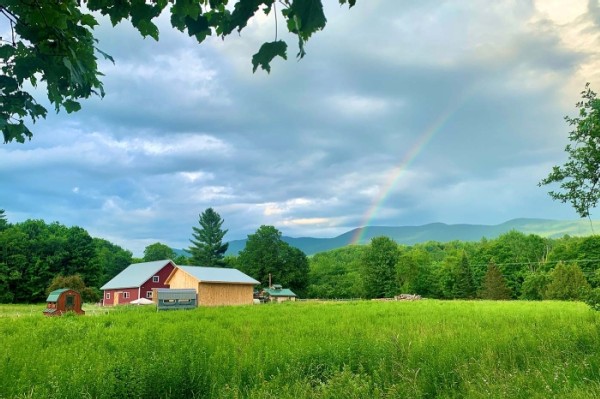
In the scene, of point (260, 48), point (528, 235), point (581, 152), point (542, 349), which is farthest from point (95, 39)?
point (528, 235)

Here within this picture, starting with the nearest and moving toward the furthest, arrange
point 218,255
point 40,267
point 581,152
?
1. point 581,152
2. point 40,267
3. point 218,255

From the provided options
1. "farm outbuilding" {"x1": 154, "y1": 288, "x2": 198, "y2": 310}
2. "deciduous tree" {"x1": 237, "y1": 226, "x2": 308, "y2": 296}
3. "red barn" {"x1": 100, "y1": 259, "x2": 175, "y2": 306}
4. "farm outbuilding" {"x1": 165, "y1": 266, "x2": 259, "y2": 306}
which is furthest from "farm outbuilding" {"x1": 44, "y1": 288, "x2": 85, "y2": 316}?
"deciduous tree" {"x1": 237, "y1": 226, "x2": 308, "y2": 296}

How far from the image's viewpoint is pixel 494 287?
64875mm

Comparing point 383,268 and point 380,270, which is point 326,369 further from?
point 383,268

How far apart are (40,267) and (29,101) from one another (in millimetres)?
70629

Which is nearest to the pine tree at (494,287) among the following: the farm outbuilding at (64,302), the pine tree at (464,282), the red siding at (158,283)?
the pine tree at (464,282)

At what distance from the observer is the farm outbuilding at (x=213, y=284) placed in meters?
44.6

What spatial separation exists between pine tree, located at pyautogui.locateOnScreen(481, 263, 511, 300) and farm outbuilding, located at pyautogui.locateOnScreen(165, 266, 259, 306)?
3955 centimetres

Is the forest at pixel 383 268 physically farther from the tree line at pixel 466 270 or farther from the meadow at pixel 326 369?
the meadow at pixel 326 369

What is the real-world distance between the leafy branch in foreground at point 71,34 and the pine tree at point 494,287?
7031cm

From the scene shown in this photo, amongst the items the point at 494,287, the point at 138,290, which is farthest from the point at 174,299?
the point at 494,287

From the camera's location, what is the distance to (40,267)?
63.1 meters

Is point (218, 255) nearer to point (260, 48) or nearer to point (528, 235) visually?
point (528, 235)

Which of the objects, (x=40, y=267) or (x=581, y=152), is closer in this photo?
(x=581, y=152)
